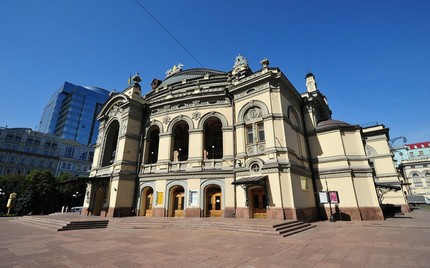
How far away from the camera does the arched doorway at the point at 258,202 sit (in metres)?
16.5

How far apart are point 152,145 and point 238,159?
39.3 feet

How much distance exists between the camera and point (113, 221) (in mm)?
16641

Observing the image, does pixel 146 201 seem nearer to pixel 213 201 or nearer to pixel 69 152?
pixel 213 201

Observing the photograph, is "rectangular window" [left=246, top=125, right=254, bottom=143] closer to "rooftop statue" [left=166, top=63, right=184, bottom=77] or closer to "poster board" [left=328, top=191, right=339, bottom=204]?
"poster board" [left=328, top=191, right=339, bottom=204]

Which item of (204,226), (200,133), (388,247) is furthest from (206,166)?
(388,247)

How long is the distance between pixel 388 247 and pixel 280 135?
10.1m

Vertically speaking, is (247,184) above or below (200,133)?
below

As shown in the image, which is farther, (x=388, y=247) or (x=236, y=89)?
(x=236, y=89)

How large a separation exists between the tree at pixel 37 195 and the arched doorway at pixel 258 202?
3621cm

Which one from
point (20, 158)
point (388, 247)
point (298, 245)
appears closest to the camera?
point (388, 247)

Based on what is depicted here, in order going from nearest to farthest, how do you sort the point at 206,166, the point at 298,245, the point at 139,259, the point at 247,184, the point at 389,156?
the point at 139,259 → the point at 298,245 → the point at 247,184 → the point at 206,166 → the point at 389,156

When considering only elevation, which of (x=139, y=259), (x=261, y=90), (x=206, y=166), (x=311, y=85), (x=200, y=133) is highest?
(x=311, y=85)

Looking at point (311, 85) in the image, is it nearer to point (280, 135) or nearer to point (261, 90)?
point (261, 90)

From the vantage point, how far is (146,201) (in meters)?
21.7
